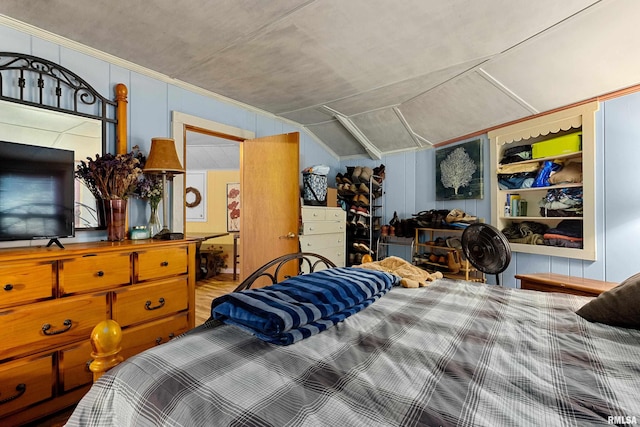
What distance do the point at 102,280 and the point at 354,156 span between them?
357cm

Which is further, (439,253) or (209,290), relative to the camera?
(209,290)

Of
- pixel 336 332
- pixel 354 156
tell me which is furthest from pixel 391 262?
pixel 354 156

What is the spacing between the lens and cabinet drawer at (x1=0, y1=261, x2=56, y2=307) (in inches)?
56.4

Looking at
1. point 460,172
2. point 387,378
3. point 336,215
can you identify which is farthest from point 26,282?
point 460,172

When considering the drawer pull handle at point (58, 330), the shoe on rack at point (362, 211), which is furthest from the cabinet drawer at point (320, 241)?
the drawer pull handle at point (58, 330)

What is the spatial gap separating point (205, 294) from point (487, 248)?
3.58m

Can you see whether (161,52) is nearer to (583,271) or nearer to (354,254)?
(354,254)

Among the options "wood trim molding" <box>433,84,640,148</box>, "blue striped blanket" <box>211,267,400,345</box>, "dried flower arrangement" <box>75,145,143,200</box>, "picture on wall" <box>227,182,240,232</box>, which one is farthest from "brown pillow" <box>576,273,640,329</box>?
"picture on wall" <box>227,182,240,232</box>

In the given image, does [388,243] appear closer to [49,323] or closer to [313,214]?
[313,214]

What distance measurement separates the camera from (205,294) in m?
4.20

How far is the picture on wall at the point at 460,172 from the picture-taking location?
329 cm

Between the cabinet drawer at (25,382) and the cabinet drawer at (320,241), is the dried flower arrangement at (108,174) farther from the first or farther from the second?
the cabinet drawer at (320,241)

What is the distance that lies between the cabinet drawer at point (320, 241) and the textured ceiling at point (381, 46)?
5.01ft

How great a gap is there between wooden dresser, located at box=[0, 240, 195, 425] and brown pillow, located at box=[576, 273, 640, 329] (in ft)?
7.57
